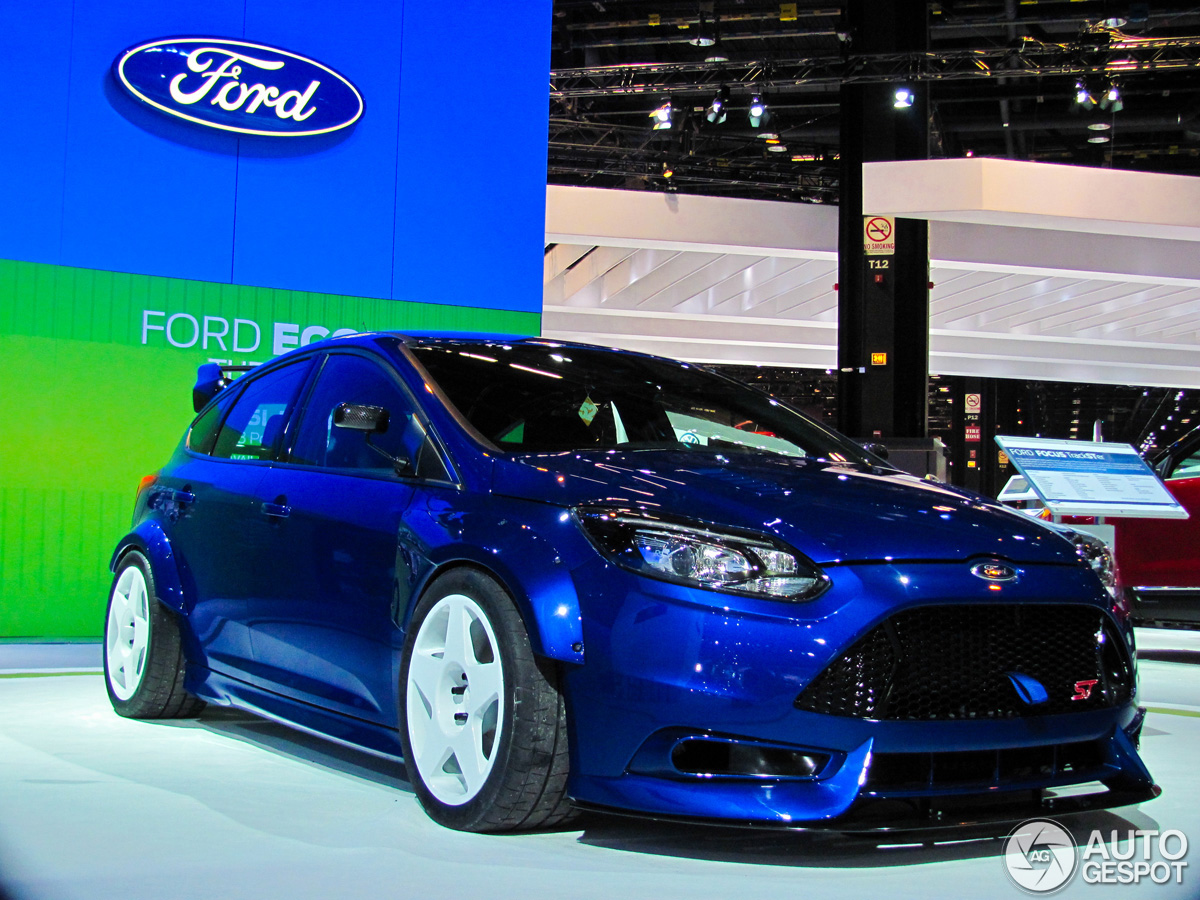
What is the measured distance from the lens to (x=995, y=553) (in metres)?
2.86

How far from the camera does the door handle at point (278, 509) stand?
3.75m

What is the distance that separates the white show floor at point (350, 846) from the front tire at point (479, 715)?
0.30 ft

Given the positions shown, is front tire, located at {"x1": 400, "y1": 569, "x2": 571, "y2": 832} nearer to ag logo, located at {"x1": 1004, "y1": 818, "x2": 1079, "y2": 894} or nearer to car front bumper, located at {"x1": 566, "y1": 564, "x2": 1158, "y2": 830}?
car front bumper, located at {"x1": 566, "y1": 564, "x2": 1158, "y2": 830}

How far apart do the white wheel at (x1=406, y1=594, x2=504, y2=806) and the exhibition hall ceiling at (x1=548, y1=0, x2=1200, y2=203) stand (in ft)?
45.6

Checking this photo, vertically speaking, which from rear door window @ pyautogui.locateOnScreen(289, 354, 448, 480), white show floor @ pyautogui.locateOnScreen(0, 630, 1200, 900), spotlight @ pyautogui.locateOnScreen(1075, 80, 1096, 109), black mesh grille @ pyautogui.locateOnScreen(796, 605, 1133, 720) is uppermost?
spotlight @ pyautogui.locateOnScreen(1075, 80, 1096, 109)

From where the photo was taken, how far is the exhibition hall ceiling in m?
15.7

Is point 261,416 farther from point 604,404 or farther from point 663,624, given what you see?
point 663,624

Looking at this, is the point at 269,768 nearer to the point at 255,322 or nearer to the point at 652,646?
the point at 652,646

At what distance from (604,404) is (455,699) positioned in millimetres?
1055

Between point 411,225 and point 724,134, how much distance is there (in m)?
16.2

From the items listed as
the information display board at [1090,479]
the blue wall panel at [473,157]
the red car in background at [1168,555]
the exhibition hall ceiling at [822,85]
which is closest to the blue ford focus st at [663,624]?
the information display board at [1090,479]

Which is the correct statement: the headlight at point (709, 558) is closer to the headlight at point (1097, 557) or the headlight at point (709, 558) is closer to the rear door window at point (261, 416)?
→ the headlight at point (1097, 557)

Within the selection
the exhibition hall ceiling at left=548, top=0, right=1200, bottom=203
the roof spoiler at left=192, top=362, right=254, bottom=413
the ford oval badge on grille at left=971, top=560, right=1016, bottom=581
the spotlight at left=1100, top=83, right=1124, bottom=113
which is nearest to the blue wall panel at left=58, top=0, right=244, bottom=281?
the roof spoiler at left=192, top=362, right=254, bottom=413

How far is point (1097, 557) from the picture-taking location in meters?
3.22
